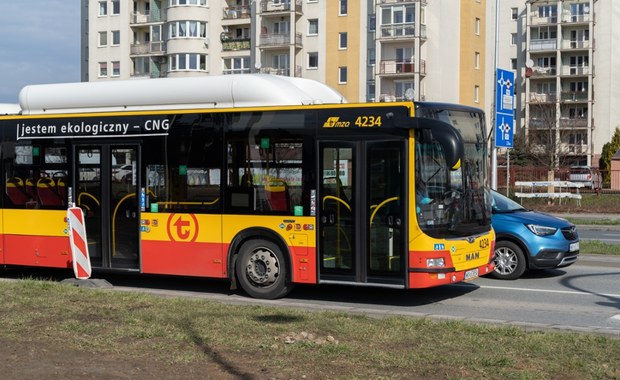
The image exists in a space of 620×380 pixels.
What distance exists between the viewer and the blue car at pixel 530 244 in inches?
553

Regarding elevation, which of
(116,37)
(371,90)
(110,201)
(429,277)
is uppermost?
(116,37)

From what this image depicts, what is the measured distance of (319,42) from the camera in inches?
2707

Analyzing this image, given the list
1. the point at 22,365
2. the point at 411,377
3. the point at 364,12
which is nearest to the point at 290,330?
the point at 411,377

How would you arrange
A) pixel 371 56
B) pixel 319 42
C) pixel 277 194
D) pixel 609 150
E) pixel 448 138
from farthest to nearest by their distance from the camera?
pixel 609 150, pixel 319 42, pixel 371 56, pixel 277 194, pixel 448 138

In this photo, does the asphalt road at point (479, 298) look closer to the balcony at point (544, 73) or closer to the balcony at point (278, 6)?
the balcony at point (278, 6)

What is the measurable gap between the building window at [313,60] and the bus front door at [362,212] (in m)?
58.2

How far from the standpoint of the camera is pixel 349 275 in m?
11.4

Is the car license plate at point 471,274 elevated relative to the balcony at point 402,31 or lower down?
lower down

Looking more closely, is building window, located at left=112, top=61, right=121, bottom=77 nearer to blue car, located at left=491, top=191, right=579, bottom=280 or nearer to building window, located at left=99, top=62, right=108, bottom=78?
building window, located at left=99, top=62, right=108, bottom=78

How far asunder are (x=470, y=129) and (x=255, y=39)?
60.6m

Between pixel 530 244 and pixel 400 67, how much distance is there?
5316 cm

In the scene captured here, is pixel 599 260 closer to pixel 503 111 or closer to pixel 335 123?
pixel 503 111

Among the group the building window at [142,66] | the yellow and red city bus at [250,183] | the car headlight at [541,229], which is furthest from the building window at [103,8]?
the car headlight at [541,229]

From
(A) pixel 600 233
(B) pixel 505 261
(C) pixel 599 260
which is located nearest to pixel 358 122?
(B) pixel 505 261
